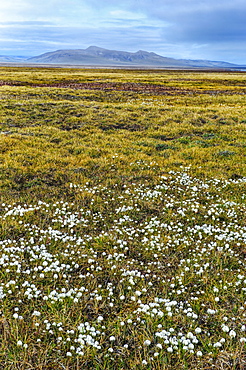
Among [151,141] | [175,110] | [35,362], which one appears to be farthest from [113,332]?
[175,110]

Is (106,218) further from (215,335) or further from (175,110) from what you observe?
(175,110)

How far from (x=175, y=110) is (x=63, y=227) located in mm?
21658

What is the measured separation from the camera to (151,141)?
17469mm

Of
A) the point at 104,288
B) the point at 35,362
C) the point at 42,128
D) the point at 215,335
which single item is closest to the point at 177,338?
the point at 215,335

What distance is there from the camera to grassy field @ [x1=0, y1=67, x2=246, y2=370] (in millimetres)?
4711

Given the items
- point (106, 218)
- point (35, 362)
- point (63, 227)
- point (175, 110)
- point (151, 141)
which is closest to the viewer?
point (35, 362)

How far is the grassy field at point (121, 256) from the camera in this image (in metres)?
4.71

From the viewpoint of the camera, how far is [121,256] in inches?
288

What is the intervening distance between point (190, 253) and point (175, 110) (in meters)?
22.0

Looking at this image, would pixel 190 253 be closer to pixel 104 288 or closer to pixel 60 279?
pixel 104 288

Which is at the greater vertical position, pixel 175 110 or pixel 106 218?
pixel 175 110

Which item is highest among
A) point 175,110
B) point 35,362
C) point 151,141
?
point 175,110

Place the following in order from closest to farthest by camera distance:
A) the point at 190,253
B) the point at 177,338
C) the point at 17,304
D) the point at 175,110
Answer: the point at 177,338
the point at 17,304
the point at 190,253
the point at 175,110

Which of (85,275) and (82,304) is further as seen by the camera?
Result: (85,275)
